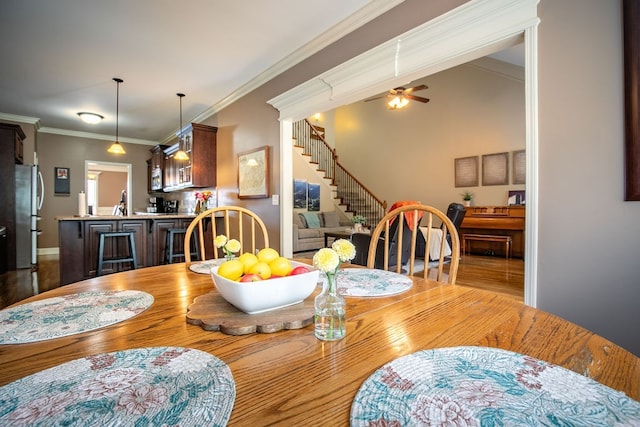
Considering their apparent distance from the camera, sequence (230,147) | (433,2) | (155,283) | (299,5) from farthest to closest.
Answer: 1. (230,147)
2. (299,5)
3. (433,2)
4. (155,283)

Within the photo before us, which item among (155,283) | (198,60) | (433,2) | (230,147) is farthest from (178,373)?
(230,147)

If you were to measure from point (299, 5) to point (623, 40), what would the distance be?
2.15 metres

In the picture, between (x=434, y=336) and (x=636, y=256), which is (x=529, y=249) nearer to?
(x=636, y=256)

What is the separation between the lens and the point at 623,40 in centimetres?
138

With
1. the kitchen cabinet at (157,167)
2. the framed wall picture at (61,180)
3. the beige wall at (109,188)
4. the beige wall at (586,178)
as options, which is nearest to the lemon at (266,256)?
the beige wall at (586,178)

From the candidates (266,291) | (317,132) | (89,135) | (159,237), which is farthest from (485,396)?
(89,135)

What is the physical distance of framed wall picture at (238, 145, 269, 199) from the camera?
3750 mm

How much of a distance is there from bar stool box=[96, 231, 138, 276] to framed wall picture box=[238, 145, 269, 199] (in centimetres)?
149

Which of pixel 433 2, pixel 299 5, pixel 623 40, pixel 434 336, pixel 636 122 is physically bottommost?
pixel 434 336

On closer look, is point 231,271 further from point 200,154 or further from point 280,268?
point 200,154

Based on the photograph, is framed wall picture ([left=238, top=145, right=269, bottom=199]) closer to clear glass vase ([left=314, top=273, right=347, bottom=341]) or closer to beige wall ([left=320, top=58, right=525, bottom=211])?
clear glass vase ([left=314, top=273, right=347, bottom=341])

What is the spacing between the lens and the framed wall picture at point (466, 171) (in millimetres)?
6066

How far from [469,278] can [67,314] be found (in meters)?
4.08

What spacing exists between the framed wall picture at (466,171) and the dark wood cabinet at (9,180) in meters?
8.07
